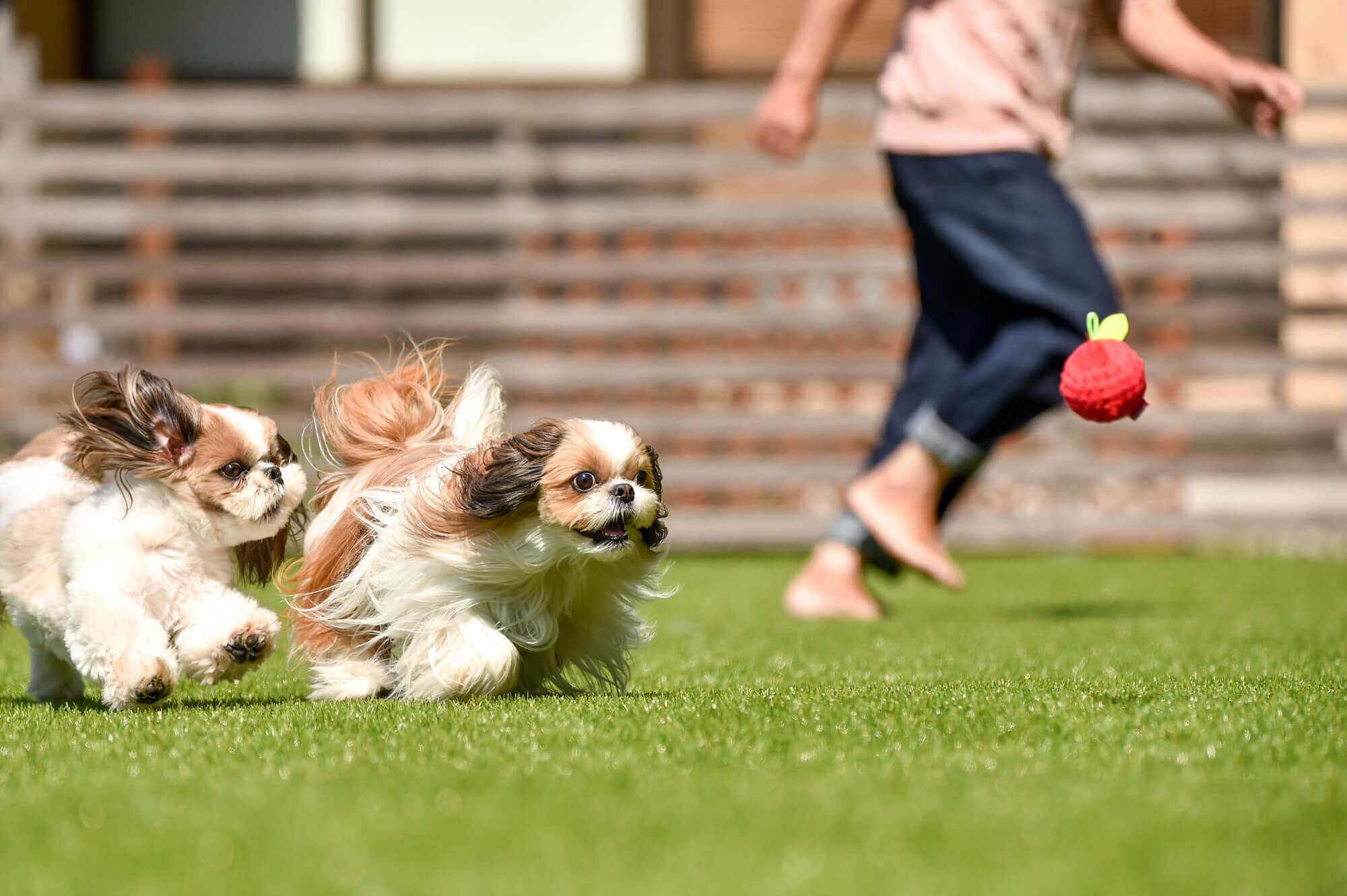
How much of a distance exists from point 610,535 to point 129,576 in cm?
73

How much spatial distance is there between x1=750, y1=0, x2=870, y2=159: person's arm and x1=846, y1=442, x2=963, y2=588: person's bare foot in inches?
32.6

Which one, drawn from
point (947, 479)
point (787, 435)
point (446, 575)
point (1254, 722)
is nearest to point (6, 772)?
point (446, 575)

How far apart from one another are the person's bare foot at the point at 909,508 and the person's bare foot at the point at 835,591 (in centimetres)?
21

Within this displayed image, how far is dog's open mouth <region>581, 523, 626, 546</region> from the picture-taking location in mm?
2484

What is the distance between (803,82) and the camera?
4.19 meters

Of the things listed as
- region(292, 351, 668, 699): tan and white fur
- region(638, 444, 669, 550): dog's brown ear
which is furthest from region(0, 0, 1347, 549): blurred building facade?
region(638, 444, 669, 550): dog's brown ear

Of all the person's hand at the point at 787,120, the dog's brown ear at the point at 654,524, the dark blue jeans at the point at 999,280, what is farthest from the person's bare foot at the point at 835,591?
the dog's brown ear at the point at 654,524

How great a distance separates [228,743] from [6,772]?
0.28 m

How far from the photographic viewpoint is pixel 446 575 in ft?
8.62

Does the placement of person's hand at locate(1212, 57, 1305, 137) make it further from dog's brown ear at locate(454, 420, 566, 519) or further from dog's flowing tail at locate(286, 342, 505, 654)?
dog's brown ear at locate(454, 420, 566, 519)

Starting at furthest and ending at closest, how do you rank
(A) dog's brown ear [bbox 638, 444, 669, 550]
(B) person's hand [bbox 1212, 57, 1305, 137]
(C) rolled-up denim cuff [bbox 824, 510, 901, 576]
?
→ 1. (C) rolled-up denim cuff [bbox 824, 510, 901, 576]
2. (B) person's hand [bbox 1212, 57, 1305, 137]
3. (A) dog's brown ear [bbox 638, 444, 669, 550]

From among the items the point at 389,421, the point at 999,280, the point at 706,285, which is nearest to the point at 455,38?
the point at 706,285

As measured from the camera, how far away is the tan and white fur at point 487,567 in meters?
2.51

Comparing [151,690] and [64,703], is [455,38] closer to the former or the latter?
[64,703]
